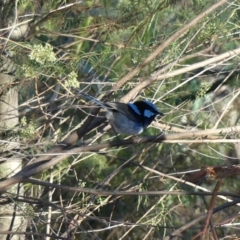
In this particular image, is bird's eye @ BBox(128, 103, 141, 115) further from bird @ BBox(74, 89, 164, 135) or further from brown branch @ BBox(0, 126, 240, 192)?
brown branch @ BBox(0, 126, 240, 192)

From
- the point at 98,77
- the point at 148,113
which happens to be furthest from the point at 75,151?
the point at 98,77

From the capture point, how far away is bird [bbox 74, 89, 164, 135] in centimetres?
440

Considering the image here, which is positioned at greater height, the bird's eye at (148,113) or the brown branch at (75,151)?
the brown branch at (75,151)

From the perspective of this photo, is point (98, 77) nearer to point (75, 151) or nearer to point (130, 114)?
point (130, 114)

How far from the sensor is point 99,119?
14.6ft

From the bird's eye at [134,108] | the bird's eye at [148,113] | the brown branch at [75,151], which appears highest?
the brown branch at [75,151]

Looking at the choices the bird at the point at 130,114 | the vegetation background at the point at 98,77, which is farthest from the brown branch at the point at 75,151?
the bird at the point at 130,114

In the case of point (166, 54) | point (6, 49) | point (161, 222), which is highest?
point (6, 49)

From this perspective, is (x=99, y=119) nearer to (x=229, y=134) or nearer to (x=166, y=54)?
(x=166, y=54)

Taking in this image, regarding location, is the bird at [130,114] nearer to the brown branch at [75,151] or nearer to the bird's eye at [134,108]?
the bird's eye at [134,108]

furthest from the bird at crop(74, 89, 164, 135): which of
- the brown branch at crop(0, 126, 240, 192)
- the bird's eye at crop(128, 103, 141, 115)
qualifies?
the brown branch at crop(0, 126, 240, 192)

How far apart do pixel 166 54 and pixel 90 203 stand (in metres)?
1.10

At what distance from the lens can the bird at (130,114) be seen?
4.40 meters

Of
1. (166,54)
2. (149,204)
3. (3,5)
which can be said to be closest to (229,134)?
(166,54)
